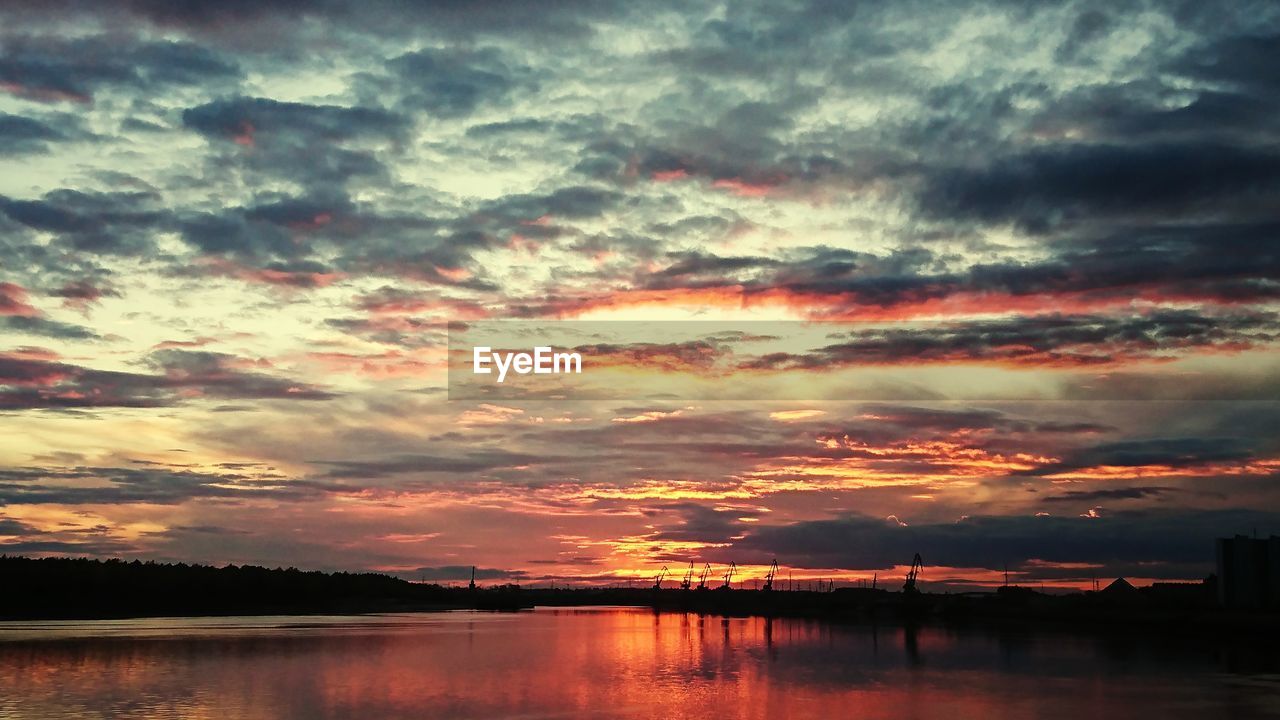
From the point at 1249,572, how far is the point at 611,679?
100122 millimetres

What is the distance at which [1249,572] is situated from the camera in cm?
14025

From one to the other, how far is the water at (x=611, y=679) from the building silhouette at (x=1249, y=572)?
71.2 ft

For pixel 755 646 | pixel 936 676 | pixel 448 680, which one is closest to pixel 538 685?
pixel 448 680

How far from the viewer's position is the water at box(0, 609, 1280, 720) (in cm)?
5850

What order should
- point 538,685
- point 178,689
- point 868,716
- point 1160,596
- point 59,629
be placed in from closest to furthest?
point 868,716
point 178,689
point 538,685
point 59,629
point 1160,596

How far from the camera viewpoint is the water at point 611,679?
58500mm

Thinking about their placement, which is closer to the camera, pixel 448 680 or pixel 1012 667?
pixel 448 680

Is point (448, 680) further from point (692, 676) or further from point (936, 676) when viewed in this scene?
point (936, 676)

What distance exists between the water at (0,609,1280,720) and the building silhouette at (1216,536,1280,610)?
2170 centimetres

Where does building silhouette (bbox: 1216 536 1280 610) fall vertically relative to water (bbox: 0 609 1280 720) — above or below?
above

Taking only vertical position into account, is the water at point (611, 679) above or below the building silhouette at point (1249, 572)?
below

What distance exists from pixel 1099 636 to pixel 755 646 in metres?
51.0

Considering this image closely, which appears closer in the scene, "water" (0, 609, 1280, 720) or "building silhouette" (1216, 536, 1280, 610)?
"water" (0, 609, 1280, 720)

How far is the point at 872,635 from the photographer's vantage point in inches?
6201
